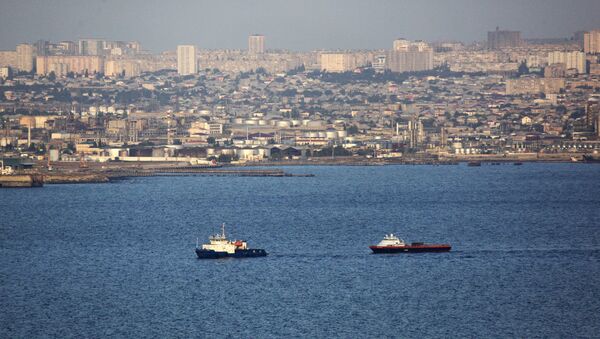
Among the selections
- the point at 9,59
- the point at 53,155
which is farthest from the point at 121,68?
the point at 53,155

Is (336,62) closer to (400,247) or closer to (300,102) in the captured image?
(300,102)

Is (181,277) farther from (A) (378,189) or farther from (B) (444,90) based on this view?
(B) (444,90)

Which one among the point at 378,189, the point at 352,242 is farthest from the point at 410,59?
the point at 352,242

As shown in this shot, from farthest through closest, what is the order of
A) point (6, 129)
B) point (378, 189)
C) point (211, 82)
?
point (211, 82)
point (6, 129)
point (378, 189)

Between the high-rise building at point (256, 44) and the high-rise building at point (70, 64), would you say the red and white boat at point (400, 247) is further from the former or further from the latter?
the high-rise building at point (256, 44)

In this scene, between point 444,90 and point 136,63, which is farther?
point 136,63

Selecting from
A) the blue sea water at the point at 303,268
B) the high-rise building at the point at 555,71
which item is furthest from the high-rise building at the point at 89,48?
the blue sea water at the point at 303,268
